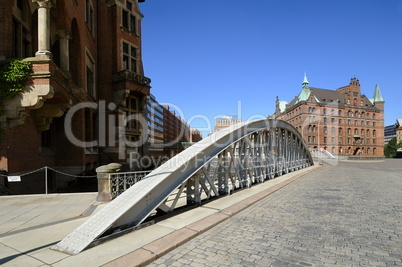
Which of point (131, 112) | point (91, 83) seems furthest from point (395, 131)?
point (91, 83)

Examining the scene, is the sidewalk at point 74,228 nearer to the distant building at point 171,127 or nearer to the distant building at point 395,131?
the distant building at point 171,127

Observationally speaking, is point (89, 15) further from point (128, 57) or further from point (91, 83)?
point (91, 83)

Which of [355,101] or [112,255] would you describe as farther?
[355,101]

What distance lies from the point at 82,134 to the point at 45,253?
11.6m

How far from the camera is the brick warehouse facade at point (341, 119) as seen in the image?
68875 millimetres

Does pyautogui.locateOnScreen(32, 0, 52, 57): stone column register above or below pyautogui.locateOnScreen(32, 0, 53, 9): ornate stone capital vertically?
below

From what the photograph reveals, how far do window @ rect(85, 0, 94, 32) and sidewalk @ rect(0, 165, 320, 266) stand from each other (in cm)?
1324

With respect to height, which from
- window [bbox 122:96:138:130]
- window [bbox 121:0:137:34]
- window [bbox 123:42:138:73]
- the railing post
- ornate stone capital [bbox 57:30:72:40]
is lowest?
the railing post

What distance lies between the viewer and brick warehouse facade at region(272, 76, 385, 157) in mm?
68875

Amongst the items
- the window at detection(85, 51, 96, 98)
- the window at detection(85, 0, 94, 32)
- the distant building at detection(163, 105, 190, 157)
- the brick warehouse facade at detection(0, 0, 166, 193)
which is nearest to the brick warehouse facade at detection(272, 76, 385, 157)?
Answer: the distant building at detection(163, 105, 190, 157)

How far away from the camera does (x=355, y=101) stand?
74312mm

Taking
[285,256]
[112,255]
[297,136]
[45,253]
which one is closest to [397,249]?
[285,256]

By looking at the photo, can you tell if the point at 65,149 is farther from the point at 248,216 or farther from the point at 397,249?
the point at 397,249

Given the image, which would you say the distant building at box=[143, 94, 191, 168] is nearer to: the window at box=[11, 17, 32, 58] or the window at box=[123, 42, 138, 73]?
the window at box=[123, 42, 138, 73]
